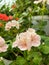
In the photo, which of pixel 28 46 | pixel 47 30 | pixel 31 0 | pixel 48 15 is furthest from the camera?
pixel 31 0

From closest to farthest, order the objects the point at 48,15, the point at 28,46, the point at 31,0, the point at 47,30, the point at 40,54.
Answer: the point at 28,46
the point at 40,54
the point at 47,30
the point at 48,15
the point at 31,0

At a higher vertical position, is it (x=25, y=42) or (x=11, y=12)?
(x=25, y=42)

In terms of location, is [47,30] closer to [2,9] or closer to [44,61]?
[44,61]

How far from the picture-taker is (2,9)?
11.0 ft

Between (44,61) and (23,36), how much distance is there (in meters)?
0.22

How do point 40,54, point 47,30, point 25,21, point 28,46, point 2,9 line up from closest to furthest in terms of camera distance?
point 28,46
point 40,54
point 47,30
point 25,21
point 2,9

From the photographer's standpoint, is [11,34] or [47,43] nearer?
[47,43]

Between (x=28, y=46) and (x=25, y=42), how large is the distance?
0.02m

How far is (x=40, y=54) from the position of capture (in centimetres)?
138

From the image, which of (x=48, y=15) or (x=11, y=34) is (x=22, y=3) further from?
(x=11, y=34)

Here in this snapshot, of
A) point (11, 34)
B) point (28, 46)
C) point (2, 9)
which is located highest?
point (28, 46)

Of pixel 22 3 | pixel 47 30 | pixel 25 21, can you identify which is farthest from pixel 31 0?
pixel 47 30

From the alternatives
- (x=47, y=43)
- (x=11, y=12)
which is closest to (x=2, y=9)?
(x=11, y=12)

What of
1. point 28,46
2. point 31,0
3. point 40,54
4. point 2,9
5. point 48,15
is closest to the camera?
point 28,46
